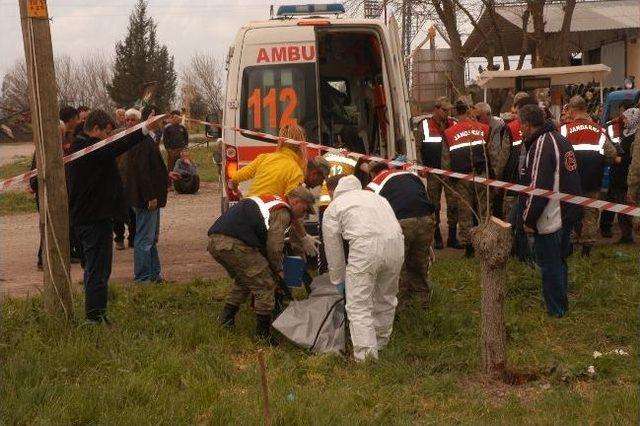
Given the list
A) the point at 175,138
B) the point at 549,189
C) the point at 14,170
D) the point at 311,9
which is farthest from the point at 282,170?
the point at 14,170

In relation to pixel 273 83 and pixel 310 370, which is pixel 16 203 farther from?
pixel 310 370

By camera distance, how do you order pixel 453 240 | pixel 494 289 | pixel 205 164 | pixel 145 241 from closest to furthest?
1. pixel 494 289
2. pixel 145 241
3. pixel 453 240
4. pixel 205 164

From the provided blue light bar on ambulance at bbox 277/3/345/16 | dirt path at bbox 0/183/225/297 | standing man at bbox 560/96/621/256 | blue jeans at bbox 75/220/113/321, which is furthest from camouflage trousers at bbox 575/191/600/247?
blue jeans at bbox 75/220/113/321

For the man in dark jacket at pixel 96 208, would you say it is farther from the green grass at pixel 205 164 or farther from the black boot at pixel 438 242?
the green grass at pixel 205 164

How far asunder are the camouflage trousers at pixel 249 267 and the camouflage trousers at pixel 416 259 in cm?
137

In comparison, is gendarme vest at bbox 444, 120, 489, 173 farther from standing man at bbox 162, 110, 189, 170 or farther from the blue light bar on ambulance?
standing man at bbox 162, 110, 189, 170

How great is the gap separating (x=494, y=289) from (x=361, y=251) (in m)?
0.98

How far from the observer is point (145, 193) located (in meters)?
10.2

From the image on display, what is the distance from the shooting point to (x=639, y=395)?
6102 mm

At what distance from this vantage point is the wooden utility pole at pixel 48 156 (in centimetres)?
747

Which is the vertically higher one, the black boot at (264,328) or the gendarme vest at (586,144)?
the gendarme vest at (586,144)

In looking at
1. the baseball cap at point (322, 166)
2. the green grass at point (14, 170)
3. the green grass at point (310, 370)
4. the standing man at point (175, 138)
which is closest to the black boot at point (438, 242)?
the green grass at point (310, 370)

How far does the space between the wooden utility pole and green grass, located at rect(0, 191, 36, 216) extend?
11.0 m

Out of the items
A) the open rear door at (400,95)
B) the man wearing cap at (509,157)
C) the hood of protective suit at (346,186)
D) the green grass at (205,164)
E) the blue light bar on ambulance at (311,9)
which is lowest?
the green grass at (205,164)
